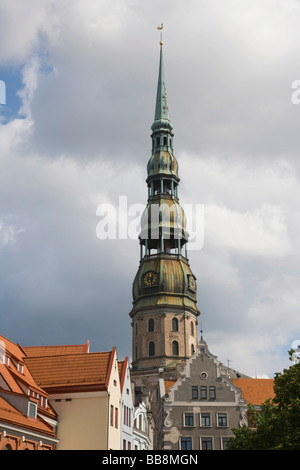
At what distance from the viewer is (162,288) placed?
10488 centimetres

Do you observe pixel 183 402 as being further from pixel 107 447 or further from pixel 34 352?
pixel 107 447

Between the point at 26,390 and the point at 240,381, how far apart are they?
4040 centimetres

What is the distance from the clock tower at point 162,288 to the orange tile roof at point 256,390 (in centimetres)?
1871

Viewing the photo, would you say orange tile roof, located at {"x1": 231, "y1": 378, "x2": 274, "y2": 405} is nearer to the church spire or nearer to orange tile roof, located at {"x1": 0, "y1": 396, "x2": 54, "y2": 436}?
orange tile roof, located at {"x1": 0, "y1": 396, "x2": 54, "y2": 436}

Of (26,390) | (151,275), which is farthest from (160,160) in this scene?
(26,390)

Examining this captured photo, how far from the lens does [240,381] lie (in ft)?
262

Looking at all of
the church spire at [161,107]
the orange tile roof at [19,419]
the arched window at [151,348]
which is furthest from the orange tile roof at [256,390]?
the church spire at [161,107]

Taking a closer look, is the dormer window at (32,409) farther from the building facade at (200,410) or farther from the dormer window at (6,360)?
the building facade at (200,410)

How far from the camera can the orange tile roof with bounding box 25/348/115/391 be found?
165ft

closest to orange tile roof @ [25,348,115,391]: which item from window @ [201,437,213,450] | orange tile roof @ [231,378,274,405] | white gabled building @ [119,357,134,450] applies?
white gabled building @ [119,357,134,450]

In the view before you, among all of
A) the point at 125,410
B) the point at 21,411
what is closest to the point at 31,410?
the point at 21,411

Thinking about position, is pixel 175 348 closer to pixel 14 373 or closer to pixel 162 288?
pixel 162 288

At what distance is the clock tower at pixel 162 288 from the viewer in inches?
3979
